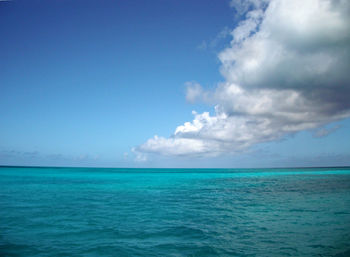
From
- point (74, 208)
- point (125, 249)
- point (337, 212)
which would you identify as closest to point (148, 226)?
point (125, 249)

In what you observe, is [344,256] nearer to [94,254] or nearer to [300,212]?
[300,212]

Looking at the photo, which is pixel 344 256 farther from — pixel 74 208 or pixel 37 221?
pixel 74 208

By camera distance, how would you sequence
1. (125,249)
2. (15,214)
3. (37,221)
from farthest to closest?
(15,214)
(37,221)
(125,249)

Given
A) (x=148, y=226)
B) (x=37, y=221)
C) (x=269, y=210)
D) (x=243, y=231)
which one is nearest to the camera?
(x=243, y=231)

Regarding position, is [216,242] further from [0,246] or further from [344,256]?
[0,246]

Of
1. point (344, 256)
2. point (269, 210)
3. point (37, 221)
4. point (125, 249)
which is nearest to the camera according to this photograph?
point (344, 256)

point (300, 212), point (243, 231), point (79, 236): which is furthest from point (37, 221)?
point (300, 212)

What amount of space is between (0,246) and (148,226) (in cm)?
703

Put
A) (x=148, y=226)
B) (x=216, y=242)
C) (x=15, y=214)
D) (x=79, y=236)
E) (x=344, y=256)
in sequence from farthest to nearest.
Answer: (x=15, y=214)
(x=148, y=226)
(x=79, y=236)
(x=216, y=242)
(x=344, y=256)

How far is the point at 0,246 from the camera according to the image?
910cm

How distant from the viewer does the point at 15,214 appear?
14703mm

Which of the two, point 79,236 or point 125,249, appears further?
point 79,236

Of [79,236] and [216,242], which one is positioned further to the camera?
[79,236]

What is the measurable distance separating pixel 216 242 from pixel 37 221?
450 inches
